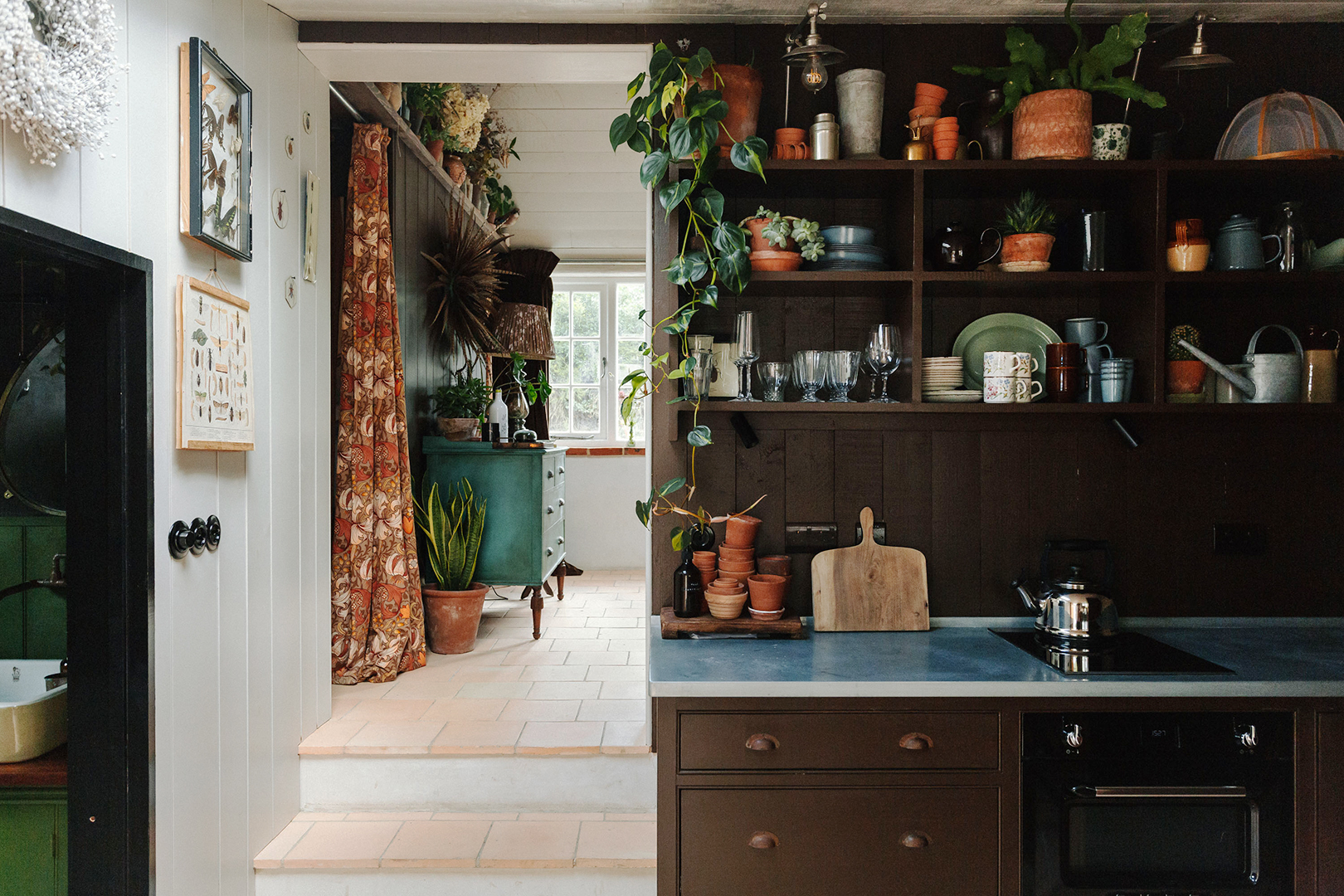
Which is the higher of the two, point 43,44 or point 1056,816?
point 43,44

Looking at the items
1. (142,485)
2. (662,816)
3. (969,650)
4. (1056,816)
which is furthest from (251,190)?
(1056,816)

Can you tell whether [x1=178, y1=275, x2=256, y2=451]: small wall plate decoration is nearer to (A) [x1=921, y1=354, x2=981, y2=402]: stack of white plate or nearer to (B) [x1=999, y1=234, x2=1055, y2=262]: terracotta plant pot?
(A) [x1=921, y1=354, x2=981, y2=402]: stack of white plate

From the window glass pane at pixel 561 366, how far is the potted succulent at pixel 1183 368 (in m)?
4.48

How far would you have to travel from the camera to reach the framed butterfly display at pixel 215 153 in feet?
5.49

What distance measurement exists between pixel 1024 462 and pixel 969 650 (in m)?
0.62

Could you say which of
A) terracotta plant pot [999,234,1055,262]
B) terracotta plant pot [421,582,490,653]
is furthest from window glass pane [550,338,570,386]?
terracotta plant pot [999,234,1055,262]

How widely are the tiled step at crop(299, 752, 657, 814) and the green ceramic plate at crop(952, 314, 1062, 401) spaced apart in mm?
1508

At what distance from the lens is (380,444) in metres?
3.08

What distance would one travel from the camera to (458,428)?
153 inches

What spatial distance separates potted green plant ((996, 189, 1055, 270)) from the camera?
2033 millimetres

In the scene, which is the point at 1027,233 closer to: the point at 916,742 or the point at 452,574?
the point at 916,742

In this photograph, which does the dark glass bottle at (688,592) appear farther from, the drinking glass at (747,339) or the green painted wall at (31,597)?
the green painted wall at (31,597)

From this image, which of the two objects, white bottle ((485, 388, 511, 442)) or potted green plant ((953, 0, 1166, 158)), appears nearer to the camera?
potted green plant ((953, 0, 1166, 158))

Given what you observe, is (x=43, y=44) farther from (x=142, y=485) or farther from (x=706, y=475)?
(x=706, y=475)
